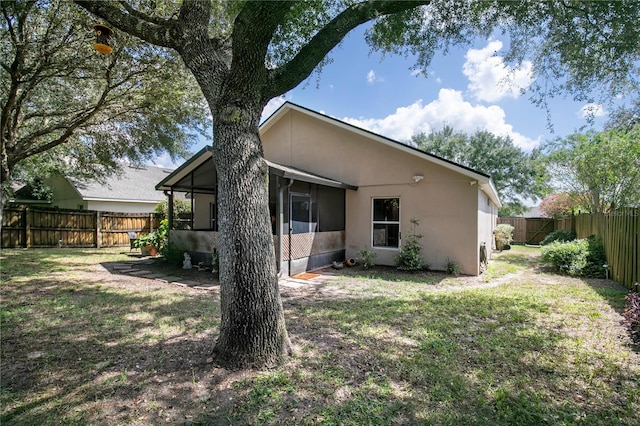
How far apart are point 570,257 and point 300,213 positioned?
8.39m

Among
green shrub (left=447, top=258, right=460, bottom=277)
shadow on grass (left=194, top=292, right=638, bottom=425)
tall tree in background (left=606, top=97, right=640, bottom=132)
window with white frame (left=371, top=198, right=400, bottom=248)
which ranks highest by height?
tall tree in background (left=606, top=97, right=640, bottom=132)

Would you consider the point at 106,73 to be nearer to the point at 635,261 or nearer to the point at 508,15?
the point at 508,15

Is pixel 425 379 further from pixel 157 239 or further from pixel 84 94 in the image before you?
pixel 157 239

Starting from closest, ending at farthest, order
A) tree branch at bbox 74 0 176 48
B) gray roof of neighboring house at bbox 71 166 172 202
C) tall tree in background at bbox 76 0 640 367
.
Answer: tall tree in background at bbox 76 0 640 367 < tree branch at bbox 74 0 176 48 < gray roof of neighboring house at bbox 71 166 172 202

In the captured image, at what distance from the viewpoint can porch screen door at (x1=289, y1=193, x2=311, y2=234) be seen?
932 centimetres

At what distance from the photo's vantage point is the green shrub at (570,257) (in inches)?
366

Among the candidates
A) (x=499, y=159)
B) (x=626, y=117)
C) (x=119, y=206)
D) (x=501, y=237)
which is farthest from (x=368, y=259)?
(x=499, y=159)

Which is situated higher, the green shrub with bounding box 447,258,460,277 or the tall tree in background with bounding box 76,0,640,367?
the tall tree in background with bounding box 76,0,640,367

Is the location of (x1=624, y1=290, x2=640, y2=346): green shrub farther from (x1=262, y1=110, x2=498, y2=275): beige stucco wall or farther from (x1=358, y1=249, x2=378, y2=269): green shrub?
(x1=358, y1=249, x2=378, y2=269): green shrub

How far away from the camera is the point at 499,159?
29953 millimetres

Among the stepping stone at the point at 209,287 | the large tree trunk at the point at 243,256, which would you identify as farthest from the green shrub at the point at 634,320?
the stepping stone at the point at 209,287

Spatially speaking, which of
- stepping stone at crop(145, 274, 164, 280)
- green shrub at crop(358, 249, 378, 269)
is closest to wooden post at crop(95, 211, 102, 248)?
stepping stone at crop(145, 274, 164, 280)

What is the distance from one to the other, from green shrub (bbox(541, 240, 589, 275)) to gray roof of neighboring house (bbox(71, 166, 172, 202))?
60.1 ft

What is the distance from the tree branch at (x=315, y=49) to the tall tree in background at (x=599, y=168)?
15080 millimetres
